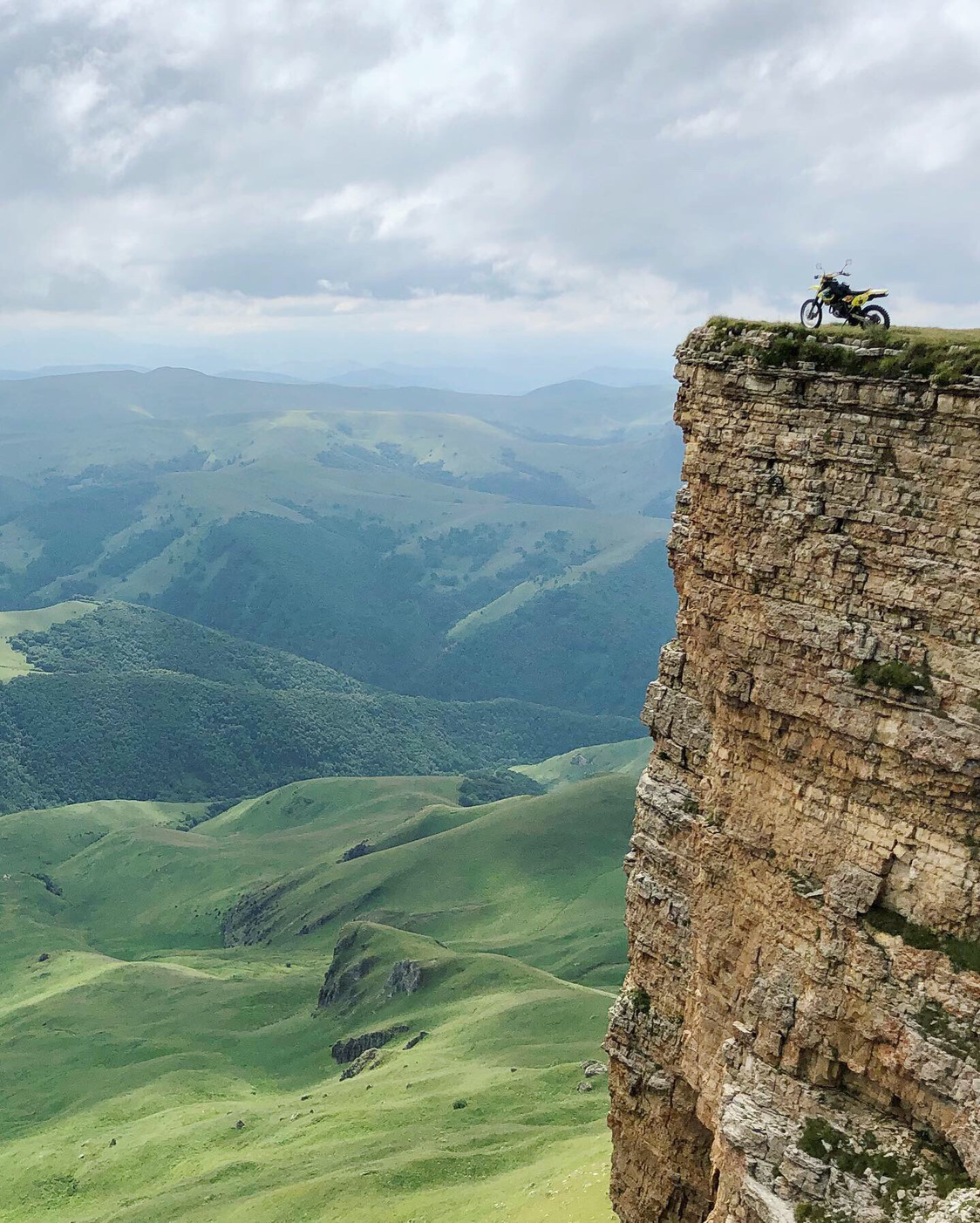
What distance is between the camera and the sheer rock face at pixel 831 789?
2136 centimetres

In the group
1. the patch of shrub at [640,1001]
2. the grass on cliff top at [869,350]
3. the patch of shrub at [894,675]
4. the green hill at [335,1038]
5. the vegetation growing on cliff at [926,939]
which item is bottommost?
the green hill at [335,1038]

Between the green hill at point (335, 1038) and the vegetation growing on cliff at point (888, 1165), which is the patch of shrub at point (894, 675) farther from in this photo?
the green hill at point (335, 1038)

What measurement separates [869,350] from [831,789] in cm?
941

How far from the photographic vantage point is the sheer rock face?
21.4 meters

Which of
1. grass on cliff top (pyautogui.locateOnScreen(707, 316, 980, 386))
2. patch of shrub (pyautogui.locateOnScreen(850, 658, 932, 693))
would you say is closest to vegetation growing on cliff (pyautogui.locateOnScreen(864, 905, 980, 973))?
patch of shrub (pyautogui.locateOnScreen(850, 658, 932, 693))

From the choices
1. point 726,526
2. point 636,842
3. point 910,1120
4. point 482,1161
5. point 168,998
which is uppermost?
point 726,526

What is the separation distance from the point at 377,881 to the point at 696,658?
526ft

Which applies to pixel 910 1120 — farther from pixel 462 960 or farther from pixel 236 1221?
pixel 462 960

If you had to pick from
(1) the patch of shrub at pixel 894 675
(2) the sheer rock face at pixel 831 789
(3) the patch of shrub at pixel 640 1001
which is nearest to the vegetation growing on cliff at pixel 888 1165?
(2) the sheer rock face at pixel 831 789

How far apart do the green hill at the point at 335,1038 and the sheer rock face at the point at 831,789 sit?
75.4 feet

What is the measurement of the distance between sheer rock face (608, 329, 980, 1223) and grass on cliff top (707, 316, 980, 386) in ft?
1.03

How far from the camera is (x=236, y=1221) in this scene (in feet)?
228

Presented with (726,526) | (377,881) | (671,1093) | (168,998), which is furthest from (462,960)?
(726,526)

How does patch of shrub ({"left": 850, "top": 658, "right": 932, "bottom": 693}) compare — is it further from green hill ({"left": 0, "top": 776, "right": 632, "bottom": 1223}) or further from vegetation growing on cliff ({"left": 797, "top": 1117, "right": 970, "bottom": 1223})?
green hill ({"left": 0, "top": 776, "right": 632, "bottom": 1223})
